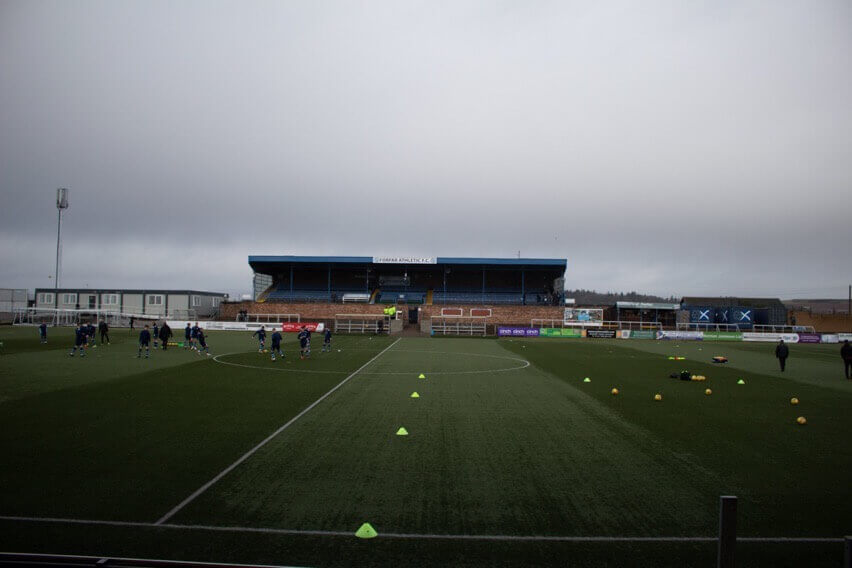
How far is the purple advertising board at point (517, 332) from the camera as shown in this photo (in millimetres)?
55312

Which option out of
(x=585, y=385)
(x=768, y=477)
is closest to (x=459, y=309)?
(x=585, y=385)

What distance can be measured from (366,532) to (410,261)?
61419 millimetres

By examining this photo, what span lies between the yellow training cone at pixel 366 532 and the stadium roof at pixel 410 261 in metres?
61.1

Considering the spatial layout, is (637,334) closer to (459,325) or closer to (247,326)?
(459,325)

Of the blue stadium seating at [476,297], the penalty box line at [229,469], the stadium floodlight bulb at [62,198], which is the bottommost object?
the penalty box line at [229,469]

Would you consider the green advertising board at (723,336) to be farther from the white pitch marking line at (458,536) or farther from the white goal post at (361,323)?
the white pitch marking line at (458,536)

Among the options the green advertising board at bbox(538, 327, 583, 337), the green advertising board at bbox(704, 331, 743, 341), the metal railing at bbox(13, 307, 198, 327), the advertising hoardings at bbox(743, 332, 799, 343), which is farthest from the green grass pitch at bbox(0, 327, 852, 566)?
the metal railing at bbox(13, 307, 198, 327)

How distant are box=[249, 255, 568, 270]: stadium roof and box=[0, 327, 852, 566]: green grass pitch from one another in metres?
49.9

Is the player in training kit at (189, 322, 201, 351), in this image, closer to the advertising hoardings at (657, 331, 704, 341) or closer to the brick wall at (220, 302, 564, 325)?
the brick wall at (220, 302, 564, 325)

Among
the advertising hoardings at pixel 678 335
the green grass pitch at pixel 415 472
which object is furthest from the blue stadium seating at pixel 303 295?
the green grass pitch at pixel 415 472

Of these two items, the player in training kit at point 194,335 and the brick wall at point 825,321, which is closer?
the player in training kit at point 194,335

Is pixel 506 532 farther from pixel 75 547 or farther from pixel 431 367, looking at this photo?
pixel 431 367

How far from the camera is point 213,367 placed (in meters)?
21.4

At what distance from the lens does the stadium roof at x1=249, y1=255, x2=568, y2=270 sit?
6619 cm
